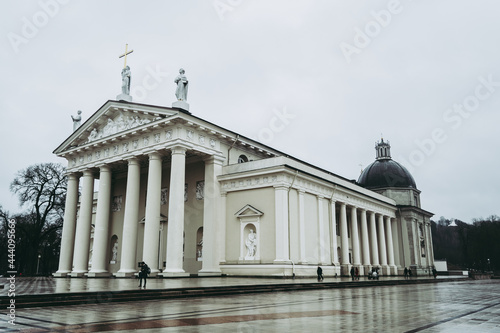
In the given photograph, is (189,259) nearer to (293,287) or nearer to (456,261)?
(293,287)

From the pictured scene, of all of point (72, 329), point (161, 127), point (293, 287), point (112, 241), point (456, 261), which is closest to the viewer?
point (72, 329)

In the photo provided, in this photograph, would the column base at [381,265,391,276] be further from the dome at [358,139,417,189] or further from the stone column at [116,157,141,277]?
the stone column at [116,157,141,277]

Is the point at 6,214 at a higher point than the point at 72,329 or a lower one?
higher

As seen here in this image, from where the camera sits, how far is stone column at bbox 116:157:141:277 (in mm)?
26188

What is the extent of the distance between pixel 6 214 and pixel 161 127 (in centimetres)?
2645

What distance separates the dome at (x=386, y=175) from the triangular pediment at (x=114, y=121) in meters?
35.2

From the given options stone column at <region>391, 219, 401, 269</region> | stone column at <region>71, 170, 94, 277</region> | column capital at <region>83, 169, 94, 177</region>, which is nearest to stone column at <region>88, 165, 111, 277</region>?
stone column at <region>71, 170, 94, 277</region>

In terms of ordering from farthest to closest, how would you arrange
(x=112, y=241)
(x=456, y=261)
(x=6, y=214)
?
(x=456, y=261)
(x=6, y=214)
(x=112, y=241)

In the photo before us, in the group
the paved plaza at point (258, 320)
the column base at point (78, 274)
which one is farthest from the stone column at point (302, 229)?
the paved plaza at point (258, 320)

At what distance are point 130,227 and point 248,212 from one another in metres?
8.20

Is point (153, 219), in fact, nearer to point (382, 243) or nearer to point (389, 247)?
point (382, 243)

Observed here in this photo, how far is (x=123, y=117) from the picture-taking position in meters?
29.6

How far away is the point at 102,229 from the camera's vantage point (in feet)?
95.9

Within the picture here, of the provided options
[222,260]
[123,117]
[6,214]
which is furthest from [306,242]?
[6,214]
